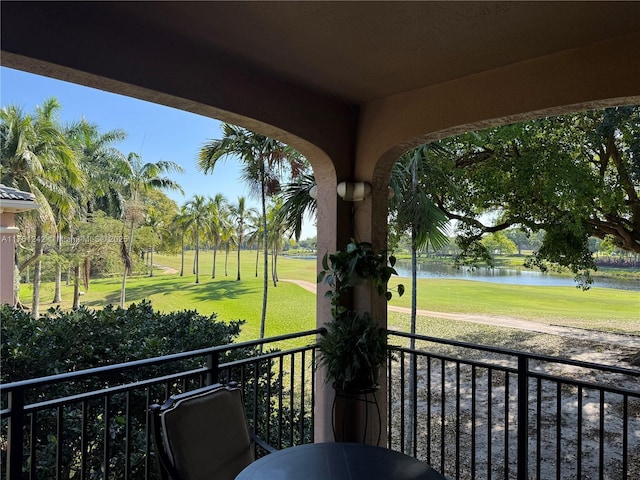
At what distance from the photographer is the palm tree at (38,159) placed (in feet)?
35.0

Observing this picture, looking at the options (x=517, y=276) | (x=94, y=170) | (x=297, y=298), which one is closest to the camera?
(x=517, y=276)

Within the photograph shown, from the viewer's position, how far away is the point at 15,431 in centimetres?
152

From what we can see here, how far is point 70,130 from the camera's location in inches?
599

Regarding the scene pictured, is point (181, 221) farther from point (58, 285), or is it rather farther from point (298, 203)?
point (298, 203)

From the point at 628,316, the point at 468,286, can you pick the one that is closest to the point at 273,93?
the point at 628,316

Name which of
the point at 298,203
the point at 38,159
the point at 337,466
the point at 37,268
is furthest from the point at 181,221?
the point at 337,466

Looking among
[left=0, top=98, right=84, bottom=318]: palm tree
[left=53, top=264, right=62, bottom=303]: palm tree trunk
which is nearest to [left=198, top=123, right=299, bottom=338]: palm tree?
[left=0, top=98, right=84, bottom=318]: palm tree

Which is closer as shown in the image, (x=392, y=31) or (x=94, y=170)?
(x=392, y=31)

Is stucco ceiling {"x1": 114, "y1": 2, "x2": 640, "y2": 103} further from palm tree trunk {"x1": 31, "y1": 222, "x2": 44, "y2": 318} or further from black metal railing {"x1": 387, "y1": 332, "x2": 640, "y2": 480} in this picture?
Answer: palm tree trunk {"x1": 31, "y1": 222, "x2": 44, "y2": 318}

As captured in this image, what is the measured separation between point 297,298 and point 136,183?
1058 centimetres

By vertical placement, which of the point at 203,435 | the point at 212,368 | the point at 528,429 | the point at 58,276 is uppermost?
the point at 212,368

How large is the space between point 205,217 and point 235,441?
22553 millimetres

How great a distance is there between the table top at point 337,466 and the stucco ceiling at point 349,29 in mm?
1927

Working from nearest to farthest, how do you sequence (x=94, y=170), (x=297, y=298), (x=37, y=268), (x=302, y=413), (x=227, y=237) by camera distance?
(x=302, y=413) → (x=37, y=268) → (x=94, y=170) → (x=297, y=298) → (x=227, y=237)
